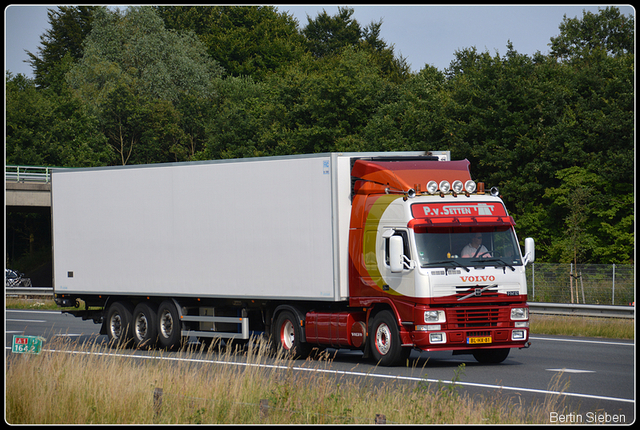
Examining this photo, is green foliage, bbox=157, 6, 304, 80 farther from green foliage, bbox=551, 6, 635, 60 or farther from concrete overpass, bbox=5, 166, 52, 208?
concrete overpass, bbox=5, 166, 52, 208

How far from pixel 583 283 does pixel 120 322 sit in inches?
551

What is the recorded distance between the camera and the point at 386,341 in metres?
15.2

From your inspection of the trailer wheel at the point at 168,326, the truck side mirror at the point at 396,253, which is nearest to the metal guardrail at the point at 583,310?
the truck side mirror at the point at 396,253

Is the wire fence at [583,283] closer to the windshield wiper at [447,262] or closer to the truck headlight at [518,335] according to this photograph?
the truck headlight at [518,335]

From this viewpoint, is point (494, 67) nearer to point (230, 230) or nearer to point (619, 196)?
point (619, 196)

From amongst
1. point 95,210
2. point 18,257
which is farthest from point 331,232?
point 18,257

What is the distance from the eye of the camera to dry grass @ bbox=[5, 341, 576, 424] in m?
9.02

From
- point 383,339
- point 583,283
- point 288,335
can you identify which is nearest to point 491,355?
point 383,339

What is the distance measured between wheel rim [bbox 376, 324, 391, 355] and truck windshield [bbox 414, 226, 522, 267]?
4.63ft

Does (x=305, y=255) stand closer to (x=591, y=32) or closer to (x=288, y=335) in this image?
(x=288, y=335)

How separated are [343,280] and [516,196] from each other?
2516 cm

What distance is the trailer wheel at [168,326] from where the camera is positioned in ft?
60.8

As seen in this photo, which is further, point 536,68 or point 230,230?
point 536,68

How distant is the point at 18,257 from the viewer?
6450cm
